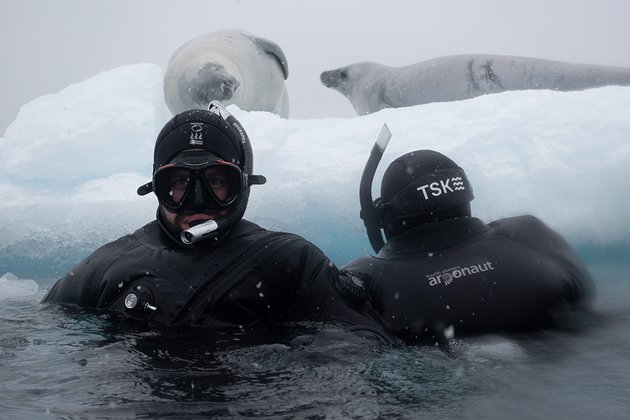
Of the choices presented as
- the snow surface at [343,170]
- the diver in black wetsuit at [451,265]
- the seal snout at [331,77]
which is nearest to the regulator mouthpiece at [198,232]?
the diver in black wetsuit at [451,265]

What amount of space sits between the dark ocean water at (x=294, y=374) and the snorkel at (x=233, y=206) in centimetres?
33

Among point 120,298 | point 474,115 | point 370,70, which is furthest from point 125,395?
point 370,70

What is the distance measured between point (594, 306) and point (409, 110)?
3011 millimetres

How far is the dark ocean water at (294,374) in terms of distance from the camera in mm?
1541

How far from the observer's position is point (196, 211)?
241 cm

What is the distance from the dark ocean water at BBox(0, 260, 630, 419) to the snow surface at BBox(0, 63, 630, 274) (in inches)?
80.7

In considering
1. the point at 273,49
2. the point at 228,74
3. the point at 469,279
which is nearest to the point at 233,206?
the point at 469,279

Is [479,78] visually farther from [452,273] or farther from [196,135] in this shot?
[196,135]

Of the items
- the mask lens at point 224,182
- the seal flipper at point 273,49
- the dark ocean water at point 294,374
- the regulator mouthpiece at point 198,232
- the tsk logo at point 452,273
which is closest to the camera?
the dark ocean water at point 294,374

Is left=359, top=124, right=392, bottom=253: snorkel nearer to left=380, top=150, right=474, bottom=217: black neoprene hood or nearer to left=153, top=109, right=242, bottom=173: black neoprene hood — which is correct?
left=380, top=150, right=474, bottom=217: black neoprene hood

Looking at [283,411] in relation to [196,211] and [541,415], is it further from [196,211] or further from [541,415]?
[196,211]

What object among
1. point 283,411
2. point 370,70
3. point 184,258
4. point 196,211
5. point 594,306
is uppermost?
point 370,70

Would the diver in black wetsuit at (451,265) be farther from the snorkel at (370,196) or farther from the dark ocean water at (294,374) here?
the dark ocean water at (294,374)

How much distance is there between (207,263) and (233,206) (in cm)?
24
